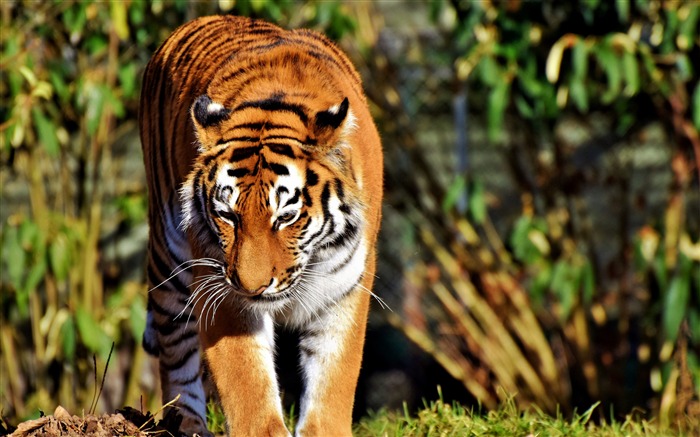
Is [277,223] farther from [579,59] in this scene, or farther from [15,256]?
[15,256]

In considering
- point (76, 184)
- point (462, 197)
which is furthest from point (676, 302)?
point (76, 184)

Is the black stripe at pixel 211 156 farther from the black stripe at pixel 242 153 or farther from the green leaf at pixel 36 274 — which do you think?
the green leaf at pixel 36 274

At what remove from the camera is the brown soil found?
2.93 m

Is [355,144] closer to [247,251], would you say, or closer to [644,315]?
[247,251]

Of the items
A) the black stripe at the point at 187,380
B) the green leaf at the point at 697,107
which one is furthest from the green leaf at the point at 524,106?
the black stripe at the point at 187,380

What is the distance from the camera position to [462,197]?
245 inches

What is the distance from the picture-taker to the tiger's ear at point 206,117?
10.00 ft

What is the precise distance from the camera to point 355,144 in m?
3.22

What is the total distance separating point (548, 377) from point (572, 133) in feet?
4.88

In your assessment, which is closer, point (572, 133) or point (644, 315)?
point (644, 315)

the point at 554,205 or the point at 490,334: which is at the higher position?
the point at 554,205

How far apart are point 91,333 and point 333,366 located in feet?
7.99

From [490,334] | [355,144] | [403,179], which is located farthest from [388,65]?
[355,144]

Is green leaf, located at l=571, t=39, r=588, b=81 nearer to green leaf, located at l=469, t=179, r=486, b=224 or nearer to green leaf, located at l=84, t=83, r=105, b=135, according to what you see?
green leaf, located at l=469, t=179, r=486, b=224
